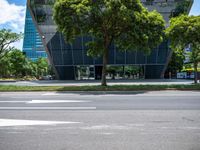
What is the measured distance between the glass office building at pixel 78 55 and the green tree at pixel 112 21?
1649cm

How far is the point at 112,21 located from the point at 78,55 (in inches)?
768

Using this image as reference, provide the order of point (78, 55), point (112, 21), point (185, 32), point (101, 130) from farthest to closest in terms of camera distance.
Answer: point (78, 55) < point (185, 32) < point (112, 21) < point (101, 130)

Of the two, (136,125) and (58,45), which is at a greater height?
(58,45)

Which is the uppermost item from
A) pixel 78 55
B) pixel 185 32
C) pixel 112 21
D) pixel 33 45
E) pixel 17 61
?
pixel 33 45

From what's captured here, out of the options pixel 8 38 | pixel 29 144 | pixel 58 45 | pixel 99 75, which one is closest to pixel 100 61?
pixel 99 75

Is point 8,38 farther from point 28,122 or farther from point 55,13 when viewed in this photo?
point 28,122

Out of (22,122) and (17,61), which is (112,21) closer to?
(22,122)

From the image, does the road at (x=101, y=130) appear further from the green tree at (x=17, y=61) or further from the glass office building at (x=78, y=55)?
the green tree at (x=17, y=61)

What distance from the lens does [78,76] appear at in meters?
40.6

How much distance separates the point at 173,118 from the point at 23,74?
60.9m

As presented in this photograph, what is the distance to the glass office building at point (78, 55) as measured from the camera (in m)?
37.5

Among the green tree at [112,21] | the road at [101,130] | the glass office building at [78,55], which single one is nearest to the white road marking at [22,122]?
the road at [101,130]

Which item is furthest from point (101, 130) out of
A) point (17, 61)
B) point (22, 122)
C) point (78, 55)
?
point (17, 61)

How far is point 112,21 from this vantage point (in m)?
20.3
